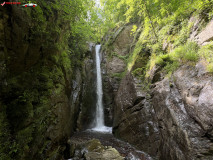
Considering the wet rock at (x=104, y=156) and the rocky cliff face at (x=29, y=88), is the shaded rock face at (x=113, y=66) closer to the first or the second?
the wet rock at (x=104, y=156)

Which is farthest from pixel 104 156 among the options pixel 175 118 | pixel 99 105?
pixel 99 105

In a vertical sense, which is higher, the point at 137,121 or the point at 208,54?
the point at 208,54

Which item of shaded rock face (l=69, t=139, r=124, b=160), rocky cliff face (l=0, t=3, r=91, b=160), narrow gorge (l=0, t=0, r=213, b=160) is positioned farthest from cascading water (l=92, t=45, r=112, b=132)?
rocky cliff face (l=0, t=3, r=91, b=160)

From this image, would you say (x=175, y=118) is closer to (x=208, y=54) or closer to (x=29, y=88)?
(x=208, y=54)

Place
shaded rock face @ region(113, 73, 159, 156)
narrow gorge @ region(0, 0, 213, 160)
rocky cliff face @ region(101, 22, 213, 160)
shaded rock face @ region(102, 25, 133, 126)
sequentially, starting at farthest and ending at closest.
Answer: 1. shaded rock face @ region(102, 25, 133, 126)
2. shaded rock face @ region(113, 73, 159, 156)
3. rocky cliff face @ region(101, 22, 213, 160)
4. narrow gorge @ region(0, 0, 213, 160)

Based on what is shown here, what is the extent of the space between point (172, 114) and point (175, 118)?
0.74 ft

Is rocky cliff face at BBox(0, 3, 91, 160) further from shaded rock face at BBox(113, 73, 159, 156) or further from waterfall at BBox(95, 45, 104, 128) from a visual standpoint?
waterfall at BBox(95, 45, 104, 128)

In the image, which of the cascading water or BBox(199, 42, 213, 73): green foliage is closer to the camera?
BBox(199, 42, 213, 73): green foliage

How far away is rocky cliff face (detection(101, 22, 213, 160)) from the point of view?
343cm

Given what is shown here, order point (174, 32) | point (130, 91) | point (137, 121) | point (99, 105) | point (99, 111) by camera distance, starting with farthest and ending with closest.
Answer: point (99, 105) → point (99, 111) → point (130, 91) → point (174, 32) → point (137, 121)

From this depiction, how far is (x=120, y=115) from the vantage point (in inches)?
333

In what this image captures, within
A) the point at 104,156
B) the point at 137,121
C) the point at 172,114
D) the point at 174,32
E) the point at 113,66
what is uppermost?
the point at 113,66

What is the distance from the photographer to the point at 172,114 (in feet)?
14.8

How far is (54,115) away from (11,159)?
6.76 ft
